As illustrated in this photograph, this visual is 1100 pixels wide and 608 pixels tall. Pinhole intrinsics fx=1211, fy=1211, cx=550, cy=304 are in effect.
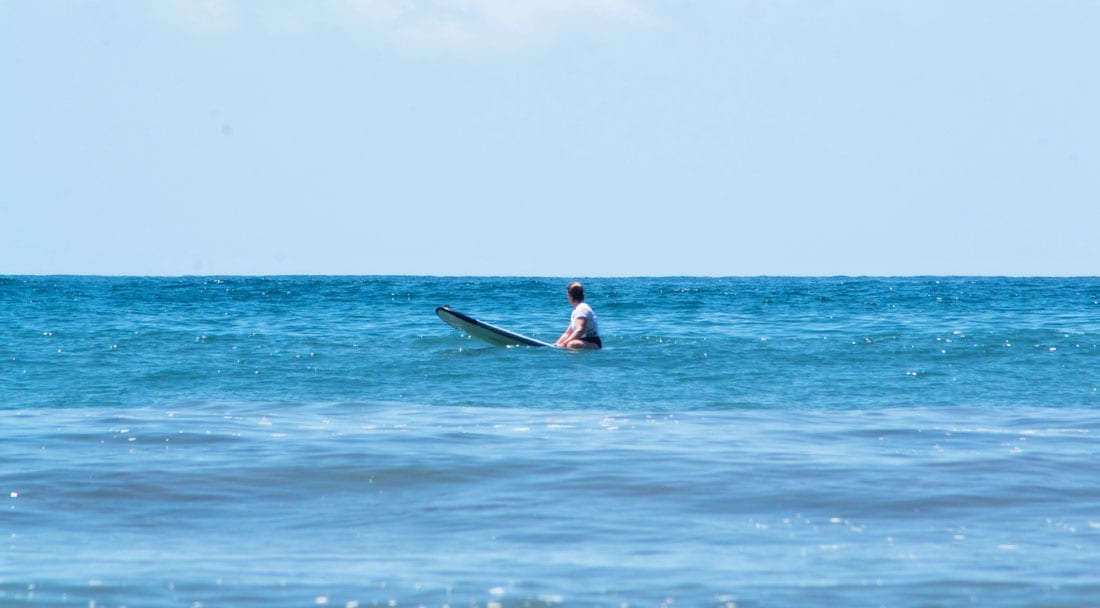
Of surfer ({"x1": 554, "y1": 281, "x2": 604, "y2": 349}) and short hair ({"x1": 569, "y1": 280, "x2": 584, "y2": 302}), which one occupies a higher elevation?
short hair ({"x1": 569, "y1": 280, "x2": 584, "y2": 302})

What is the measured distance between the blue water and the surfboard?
180 cm

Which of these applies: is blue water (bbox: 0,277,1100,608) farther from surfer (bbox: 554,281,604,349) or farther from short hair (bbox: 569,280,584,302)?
short hair (bbox: 569,280,584,302)

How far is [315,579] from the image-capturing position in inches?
175

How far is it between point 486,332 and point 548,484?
11.7m

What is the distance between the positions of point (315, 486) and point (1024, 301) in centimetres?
3057

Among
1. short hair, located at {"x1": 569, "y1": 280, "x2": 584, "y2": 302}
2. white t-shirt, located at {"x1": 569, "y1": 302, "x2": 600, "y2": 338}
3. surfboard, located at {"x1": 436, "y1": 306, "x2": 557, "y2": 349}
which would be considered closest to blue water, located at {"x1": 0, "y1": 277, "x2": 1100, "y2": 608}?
white t-shirt, located at {"x1": 569, "y1": 302, "x2": 600, "y2": 338}

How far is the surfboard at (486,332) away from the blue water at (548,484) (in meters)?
1.80

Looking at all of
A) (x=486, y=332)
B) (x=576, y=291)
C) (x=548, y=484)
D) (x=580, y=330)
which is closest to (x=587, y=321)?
(x=580, y=330)

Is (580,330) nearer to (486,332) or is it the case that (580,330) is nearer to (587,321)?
(587,321)

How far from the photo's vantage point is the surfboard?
17297mm

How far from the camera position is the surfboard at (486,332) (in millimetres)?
17297

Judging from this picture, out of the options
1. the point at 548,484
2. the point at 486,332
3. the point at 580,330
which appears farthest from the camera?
the point at 486,332

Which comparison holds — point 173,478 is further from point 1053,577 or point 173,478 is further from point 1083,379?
point 1083,379

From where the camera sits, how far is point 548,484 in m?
6.29
